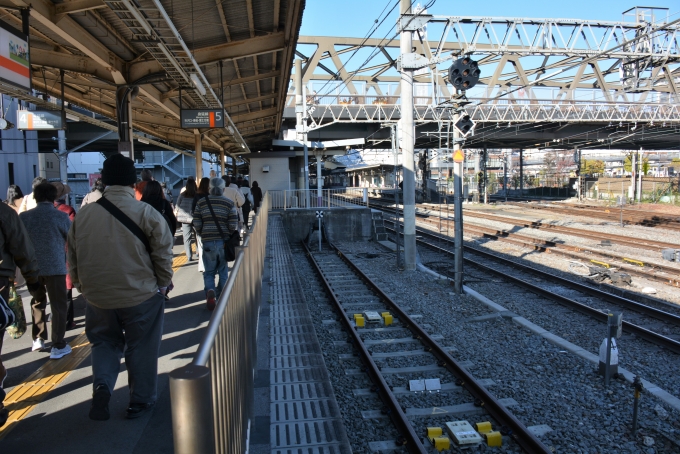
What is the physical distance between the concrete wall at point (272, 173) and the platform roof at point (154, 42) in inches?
626

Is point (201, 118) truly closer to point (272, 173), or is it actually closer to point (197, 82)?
point (197, 82)

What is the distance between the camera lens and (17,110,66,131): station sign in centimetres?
1109

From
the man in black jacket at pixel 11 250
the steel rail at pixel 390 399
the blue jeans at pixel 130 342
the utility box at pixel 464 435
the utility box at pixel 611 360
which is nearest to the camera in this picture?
the blue jeans at pixel 130 342

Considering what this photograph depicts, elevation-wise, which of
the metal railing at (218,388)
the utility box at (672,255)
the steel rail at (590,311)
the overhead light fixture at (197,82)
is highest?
the overhead light fixture at (197,82)

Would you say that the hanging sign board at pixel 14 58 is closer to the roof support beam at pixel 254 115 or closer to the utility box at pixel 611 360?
the utility box at pixel 611 360

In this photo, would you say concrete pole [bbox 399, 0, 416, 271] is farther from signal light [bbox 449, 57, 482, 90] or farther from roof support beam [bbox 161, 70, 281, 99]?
roof support beam [bbox 161, 70, 281, 99]

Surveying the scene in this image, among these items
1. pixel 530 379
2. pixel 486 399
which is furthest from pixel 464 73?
pixel 486 399

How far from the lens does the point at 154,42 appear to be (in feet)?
25.6

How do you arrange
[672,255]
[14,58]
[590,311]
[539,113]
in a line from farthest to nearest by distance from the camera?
[539,113] < [672,255] < [590,311] < [14,58]

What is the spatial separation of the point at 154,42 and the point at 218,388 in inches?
272

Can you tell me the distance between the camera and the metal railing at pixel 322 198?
22219 millimetres

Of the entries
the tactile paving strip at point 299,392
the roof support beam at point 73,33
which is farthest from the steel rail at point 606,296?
the roof support beam at point 73,33

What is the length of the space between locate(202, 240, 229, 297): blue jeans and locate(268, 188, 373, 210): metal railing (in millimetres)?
14325

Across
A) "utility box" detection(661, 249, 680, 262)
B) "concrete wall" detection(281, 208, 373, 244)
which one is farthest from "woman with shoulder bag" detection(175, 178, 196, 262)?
"utility box" detection(661, 249, 680, 262)
